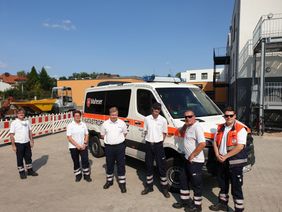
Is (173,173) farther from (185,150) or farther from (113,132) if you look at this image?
(113,132)

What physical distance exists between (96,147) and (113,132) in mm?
3280

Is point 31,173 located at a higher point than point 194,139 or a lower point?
lower

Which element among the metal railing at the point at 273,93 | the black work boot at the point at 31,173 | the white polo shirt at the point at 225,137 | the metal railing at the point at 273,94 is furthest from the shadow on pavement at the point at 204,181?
the metal railing at the point at 273,93

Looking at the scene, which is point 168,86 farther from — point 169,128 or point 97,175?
point 97,175

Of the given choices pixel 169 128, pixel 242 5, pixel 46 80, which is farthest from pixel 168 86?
pixel 46 80

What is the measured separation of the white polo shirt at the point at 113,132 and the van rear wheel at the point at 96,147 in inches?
116

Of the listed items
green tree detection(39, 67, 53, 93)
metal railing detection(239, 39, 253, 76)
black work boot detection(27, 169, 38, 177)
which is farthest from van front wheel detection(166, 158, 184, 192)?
green tree detection(39, 67, 53, 93)

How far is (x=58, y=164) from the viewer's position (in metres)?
7.95

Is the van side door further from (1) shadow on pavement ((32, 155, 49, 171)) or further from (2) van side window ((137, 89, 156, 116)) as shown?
(1) shadow on pavement ((32, 155, 49, 171))

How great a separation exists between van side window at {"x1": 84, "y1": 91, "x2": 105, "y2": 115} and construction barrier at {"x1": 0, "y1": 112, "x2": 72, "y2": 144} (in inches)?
174

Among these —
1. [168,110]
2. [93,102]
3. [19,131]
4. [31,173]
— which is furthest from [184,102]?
[31,173]

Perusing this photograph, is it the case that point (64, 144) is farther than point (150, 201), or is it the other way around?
point (64, 144)

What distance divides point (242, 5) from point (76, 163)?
1625cm

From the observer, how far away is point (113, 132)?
5551 millimetres
